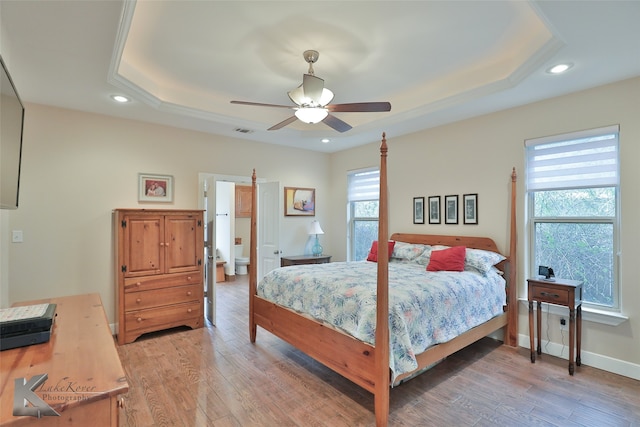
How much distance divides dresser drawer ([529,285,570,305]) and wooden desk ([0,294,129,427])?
339 centimetres

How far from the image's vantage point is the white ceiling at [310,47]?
2.12m

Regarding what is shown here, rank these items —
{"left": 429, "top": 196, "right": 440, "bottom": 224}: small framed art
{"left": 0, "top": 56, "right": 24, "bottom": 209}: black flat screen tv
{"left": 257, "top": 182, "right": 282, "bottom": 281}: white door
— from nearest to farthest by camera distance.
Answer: {"left": 0, "top": 56, "right": 24, "bottom": 209}: black flat screen tv, {"left": 429, "top": 196, "right": 440, "bottom": 224}: small framed art, {"left": 257, "top": 182, "right": 282, "bottom": 281}: white door

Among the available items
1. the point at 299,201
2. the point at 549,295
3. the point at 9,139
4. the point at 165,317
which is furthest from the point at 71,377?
the point at 299,201

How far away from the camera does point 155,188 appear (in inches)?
162

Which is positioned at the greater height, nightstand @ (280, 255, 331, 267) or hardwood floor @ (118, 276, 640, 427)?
nightstand @ (280, 255, 331, 267)

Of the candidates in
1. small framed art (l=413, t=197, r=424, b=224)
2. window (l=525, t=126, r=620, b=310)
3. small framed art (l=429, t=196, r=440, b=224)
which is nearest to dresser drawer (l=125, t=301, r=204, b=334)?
small framed art (l=413, t=197, r=424, b=224)

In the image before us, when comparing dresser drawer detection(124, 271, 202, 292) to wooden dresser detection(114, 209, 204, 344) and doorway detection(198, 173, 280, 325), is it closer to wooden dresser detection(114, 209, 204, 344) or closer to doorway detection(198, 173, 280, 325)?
wooden dresser detection(114, 209, 204, 344)

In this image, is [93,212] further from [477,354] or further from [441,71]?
[477,354]

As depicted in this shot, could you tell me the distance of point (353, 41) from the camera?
104 inches

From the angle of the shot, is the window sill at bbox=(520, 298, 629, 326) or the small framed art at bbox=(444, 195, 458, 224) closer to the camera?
the window sill at bbox=(520, 298, 629, 326)

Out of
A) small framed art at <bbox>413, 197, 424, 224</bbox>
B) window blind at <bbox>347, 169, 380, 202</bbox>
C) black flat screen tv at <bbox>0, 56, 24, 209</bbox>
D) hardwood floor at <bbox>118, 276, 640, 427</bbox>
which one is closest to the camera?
black flat screen tv at <bbox>0, 56, 24, 209</bbox>

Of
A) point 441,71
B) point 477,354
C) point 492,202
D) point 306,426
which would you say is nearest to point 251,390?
point 306,426

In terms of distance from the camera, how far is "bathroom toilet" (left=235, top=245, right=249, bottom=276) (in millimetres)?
7398

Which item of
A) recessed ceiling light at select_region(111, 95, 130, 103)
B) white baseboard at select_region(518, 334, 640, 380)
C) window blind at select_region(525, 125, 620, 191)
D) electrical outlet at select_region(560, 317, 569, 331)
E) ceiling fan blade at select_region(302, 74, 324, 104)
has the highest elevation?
recessed ceiling light at select_region(111, 95, 130, 103)
